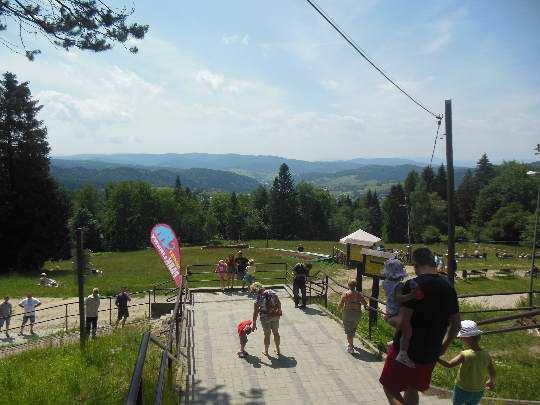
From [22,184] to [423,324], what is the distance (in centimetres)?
3688

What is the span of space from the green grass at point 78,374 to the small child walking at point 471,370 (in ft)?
13.0

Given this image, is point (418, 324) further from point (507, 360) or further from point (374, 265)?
point (507, 360)

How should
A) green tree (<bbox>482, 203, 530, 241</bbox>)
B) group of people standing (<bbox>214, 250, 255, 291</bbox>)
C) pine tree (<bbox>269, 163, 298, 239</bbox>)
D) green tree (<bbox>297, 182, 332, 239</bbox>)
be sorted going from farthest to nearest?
green tree (<bbox>297, 182, 332, 239</bbox>)
pine tree (<bbox>269, 163, 298, 239</bbox>)
green tree (<bbox>482, 203, 530, 241</bbox>)
group of people standing (<bbox>214, 250, 255, 291</bbox>)

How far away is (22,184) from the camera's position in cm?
3516

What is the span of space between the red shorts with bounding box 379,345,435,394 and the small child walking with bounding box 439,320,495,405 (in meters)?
1.30

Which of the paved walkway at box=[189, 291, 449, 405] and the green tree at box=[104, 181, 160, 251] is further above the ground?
the paved walkway at box=[189, 291, 449, 405]

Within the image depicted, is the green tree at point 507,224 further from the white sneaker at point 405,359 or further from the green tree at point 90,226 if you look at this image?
the white sneaker at point 405,359

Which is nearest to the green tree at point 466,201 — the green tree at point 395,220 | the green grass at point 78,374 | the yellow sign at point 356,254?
the green tree at point 395,220

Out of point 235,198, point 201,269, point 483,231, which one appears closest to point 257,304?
point 201,269

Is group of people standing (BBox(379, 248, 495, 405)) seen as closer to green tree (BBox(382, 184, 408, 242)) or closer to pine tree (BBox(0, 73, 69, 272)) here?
pine tree (BBox(0, 73, 69, 272))

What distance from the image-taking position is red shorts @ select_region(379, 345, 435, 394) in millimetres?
4309

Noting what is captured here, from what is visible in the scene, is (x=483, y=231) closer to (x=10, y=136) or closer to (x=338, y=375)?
(x=10, y=136)

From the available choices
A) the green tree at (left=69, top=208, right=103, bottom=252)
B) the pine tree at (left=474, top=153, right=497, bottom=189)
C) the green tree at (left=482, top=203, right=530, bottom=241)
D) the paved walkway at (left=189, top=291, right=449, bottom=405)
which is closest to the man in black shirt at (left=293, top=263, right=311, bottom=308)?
the paved walkway at (left=189, top=291, right=449, bottom=405)

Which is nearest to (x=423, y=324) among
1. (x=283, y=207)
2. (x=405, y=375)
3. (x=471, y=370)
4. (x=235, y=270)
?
(x=405, y=375)
